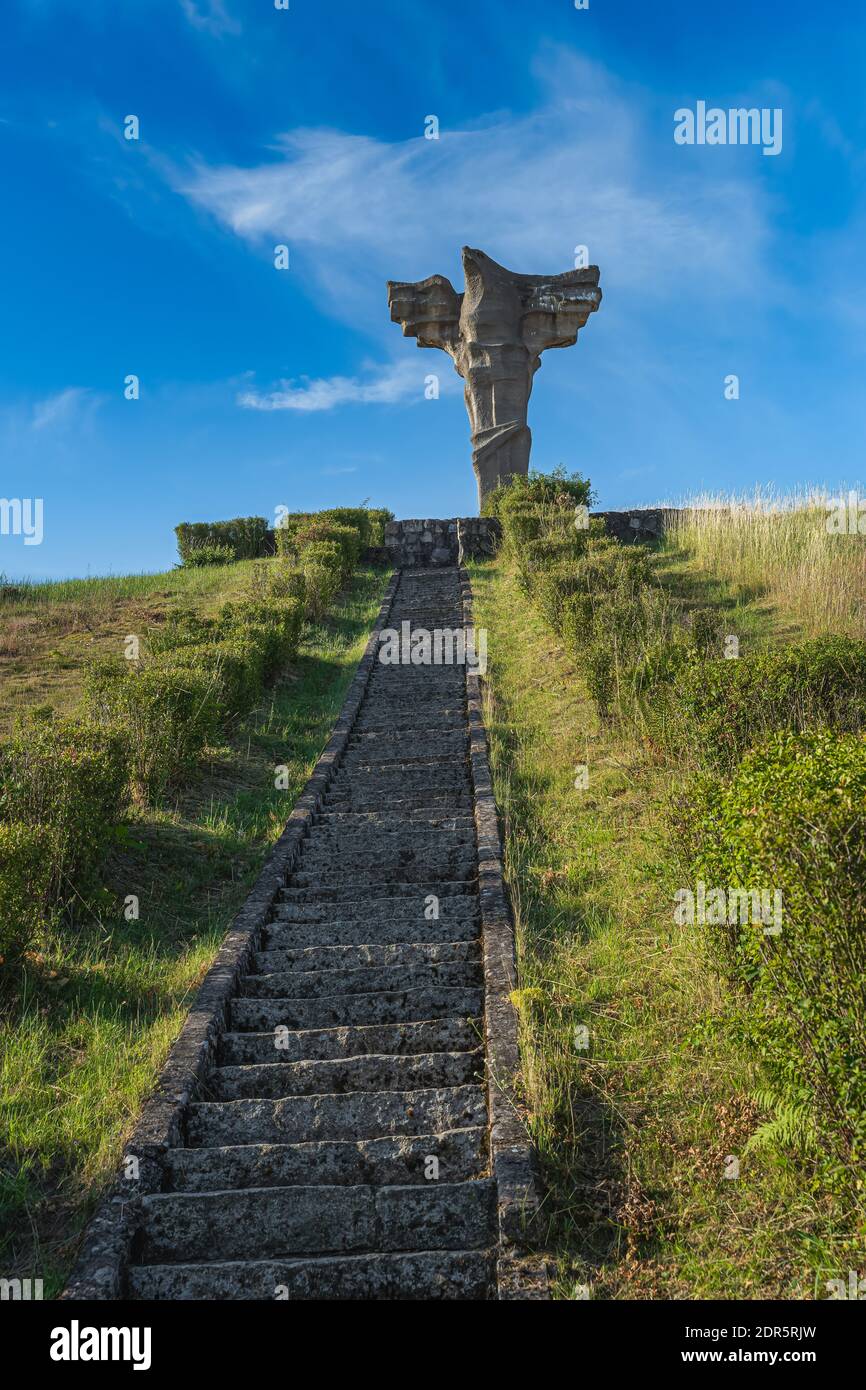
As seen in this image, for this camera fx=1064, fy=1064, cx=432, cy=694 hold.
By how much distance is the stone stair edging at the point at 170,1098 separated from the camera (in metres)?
4.32

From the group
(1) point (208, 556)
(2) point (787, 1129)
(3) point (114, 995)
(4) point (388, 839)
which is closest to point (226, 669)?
(4) point (388, 839)

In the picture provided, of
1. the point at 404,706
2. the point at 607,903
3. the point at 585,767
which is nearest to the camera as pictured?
the point at 607,903

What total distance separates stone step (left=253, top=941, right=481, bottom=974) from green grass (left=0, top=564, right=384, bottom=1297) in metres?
0.48

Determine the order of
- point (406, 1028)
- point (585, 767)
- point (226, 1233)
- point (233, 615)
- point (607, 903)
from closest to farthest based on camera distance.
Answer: point (226, 1233) < point (406, 1028) < point (607, 903) < point (585, 767) < point (233, 615)

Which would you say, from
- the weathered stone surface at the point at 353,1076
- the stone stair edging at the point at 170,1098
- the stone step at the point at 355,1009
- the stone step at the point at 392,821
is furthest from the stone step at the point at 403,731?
the weathered stone surface at the point at 353,1076

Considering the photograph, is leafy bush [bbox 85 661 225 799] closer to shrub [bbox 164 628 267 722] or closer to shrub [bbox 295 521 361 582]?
shrub [bbox 164 628 267 722]

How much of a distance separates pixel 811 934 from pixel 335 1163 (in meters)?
2.36

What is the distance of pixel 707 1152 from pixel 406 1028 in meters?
1.75

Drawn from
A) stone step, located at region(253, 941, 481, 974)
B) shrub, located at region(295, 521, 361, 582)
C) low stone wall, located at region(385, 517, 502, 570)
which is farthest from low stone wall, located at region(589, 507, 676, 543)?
stone step, located at region(253, 941, 481, 974)

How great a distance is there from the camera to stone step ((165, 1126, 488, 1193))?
4789 millimetres

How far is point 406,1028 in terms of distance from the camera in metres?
5.77

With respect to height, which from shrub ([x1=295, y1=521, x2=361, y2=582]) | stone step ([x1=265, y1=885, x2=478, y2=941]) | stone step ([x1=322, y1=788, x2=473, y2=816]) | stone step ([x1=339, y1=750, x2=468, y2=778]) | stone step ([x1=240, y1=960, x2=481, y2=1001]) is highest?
shrub ([x1=295, y1=521, x2=361, y2=582])
